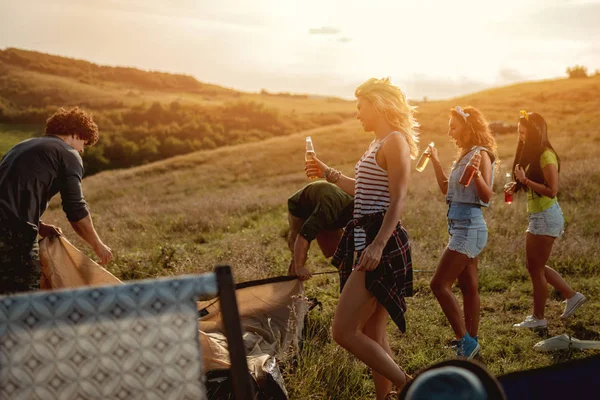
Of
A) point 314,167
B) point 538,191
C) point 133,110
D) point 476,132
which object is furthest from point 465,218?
point 133,110

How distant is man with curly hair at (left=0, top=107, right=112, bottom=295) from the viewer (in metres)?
4.39

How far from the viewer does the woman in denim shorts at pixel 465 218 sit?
523 cm

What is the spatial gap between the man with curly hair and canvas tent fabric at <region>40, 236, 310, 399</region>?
14cm

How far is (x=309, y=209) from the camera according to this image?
17.4 ft

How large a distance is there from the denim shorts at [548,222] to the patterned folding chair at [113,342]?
468 centimetres

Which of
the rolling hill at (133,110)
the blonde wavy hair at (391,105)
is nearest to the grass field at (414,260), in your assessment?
the blonde wavy hair at (391,105)

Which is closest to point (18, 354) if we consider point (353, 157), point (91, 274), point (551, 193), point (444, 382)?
point (444, 382)

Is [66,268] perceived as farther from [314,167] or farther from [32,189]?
[314,167]

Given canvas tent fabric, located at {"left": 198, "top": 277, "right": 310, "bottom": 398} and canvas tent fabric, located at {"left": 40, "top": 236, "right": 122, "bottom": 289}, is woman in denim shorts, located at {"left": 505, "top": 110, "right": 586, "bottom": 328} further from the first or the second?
canvas tent fabric, located at {"left": 40, "top": 236, "right": 122, "bottom": 289}

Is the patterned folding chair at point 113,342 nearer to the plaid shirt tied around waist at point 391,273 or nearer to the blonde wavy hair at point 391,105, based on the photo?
the plaid shirt tied around waist at point 391,273

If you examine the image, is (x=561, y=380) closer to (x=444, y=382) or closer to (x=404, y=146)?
(x=444, y=382)

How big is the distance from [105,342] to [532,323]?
513cm

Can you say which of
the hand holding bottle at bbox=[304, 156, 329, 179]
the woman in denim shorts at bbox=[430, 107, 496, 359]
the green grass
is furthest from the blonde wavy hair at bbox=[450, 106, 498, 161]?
the green grass

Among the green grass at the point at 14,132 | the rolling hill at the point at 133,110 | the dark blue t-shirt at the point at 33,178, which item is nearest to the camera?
the dark blue t-shirt at the point at 33,178
